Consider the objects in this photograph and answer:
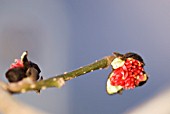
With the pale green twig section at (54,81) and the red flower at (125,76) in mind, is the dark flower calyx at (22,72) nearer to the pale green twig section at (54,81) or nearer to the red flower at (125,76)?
the pale green twig section at (54,81)

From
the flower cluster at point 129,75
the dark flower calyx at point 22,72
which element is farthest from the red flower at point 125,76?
the dark flower calyx at point 22,72

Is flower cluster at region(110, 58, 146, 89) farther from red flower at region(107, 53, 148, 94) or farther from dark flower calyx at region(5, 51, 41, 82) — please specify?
dark flower calyx at region(5, 51, 41, 82)

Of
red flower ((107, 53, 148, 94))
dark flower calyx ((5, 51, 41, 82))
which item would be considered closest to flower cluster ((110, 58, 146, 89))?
red flower ((107, 53, 148, 94))

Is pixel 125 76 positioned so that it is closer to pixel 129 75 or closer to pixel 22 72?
pixel 129 75

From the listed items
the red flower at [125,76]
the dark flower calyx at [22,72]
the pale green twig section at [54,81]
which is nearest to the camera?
the pale green twig section at [54,81]

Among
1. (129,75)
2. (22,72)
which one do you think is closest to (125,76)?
(129,75)

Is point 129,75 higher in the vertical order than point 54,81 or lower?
higher
